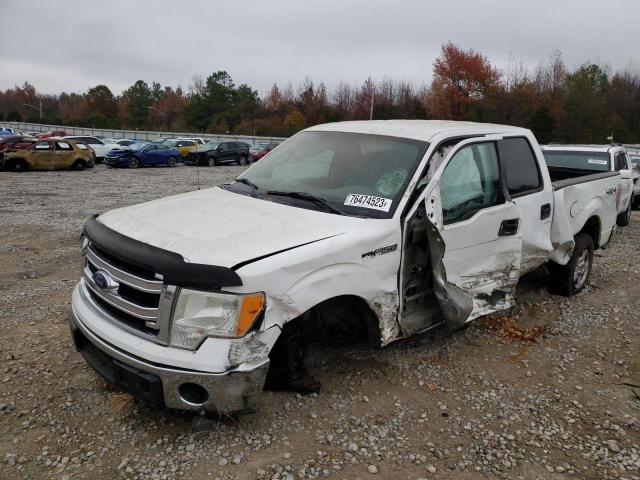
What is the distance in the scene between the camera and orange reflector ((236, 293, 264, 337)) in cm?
262

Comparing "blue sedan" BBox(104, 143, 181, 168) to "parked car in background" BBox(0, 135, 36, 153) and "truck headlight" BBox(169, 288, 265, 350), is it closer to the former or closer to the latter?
"parked car in background" BBox(0, 135, 36, 153)

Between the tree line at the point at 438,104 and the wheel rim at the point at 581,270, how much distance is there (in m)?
42.5

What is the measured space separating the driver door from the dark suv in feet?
82.8

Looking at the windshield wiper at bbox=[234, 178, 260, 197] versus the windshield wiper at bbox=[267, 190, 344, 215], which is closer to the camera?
the windshield wiper at bbox=[267, 190, 344, 215]

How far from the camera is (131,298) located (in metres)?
2.84

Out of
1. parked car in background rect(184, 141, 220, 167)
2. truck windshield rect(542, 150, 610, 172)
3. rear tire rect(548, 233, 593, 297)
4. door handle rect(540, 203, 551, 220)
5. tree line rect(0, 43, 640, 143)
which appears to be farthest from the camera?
tree line rect(0, 43, 640, 143)

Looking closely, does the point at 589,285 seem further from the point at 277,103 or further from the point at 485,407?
the point at 277,103

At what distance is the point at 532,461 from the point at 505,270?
5.67ft

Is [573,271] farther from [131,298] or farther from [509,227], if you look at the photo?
[131,298]

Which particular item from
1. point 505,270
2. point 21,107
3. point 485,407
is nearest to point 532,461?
point 485,407

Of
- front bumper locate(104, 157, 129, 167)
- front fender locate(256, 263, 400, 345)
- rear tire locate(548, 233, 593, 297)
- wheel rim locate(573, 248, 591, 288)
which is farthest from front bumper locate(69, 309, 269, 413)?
front bumper locate(104, 157, 129, 167)

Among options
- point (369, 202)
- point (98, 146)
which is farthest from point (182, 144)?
point (369, 202)

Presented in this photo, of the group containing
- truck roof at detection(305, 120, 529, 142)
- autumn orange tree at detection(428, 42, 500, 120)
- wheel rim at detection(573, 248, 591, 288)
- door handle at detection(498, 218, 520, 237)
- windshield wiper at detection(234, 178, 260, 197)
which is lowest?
wheel rim at detection(573, 248, 591, 288)

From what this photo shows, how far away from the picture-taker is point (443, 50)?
206 feet
